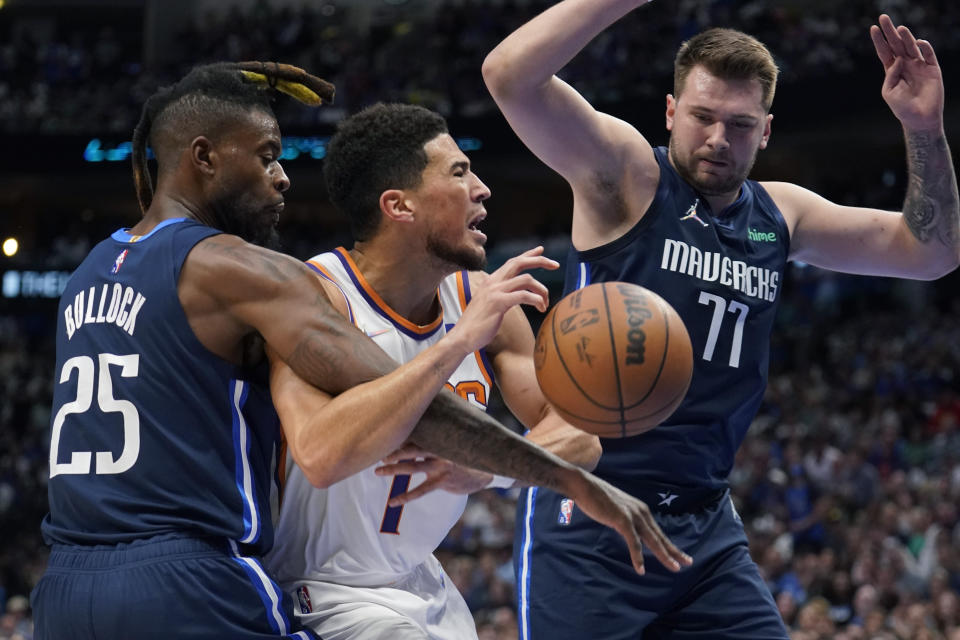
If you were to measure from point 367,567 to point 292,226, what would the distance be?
63.3ft

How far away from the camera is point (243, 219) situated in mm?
3189

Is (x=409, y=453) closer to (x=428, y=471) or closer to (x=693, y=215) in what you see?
(x=428, y=471)

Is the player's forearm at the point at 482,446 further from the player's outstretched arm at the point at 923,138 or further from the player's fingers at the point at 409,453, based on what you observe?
the player's outstretched arm at the point at 923,138

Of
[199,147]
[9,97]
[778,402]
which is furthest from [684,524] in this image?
[9,97]

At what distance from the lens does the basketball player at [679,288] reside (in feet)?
11.9

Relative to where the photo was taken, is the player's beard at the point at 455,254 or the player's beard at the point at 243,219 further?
the player's beard at the point at 455,254

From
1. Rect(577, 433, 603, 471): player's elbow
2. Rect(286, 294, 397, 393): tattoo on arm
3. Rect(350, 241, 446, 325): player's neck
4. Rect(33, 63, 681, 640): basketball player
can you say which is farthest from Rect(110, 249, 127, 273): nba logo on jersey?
Rect(577, 433, 603, 471): player's elbow

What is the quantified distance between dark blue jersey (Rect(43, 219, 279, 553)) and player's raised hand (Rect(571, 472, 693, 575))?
2.82ft

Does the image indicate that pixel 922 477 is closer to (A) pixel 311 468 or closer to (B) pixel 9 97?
(A) pixel 311 468

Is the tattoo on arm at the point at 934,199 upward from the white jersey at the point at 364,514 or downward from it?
upward

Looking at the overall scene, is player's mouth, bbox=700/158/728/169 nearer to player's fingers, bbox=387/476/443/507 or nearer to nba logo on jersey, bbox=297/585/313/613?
player's fingers, bbox=387/476/443/507

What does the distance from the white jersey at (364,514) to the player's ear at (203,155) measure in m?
0.53

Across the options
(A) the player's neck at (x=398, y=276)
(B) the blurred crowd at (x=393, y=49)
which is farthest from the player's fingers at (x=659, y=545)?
(B) the blurred crowd at (x=393, y=49)

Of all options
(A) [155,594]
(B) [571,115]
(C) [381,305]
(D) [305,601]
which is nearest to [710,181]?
(B) [571,115]
